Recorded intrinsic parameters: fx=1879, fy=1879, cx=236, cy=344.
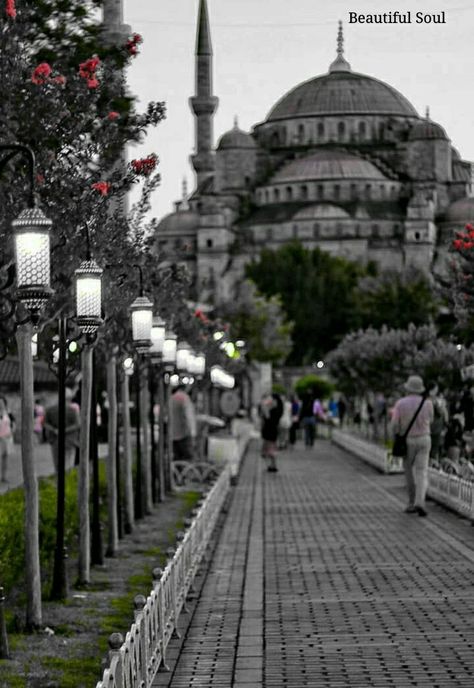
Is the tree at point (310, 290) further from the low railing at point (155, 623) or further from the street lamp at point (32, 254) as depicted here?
the street lamp at point (32, 254)

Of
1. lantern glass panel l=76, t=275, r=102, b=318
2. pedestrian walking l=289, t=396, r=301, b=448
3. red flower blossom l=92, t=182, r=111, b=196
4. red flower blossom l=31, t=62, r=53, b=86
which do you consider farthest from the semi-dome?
red flower blossom l=31, t=62, r=53, b=86

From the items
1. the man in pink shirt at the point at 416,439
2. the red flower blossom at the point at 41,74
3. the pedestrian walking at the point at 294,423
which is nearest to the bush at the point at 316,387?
the pedestrian walking at the point at 294,423

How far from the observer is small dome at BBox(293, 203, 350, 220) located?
144125 millimetres

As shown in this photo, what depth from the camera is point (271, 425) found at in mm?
32969

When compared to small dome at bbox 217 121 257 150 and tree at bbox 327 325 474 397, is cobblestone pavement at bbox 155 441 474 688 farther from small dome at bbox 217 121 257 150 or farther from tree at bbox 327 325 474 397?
small dome at bbox 217 121 257 150

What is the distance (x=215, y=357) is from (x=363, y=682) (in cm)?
2703

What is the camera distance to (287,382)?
354 feet

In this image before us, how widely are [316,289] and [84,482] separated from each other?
104m

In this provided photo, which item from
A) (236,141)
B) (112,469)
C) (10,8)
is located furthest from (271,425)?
(236,141)

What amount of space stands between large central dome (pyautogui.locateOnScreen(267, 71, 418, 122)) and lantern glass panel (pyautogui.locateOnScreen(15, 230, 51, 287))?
148 meters

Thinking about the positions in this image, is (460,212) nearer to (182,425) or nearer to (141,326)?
(182,425)

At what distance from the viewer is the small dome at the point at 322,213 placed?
144 metres

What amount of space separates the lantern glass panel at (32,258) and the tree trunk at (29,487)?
2.80 metres

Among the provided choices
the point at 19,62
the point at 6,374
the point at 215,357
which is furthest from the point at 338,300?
the point at 19,62
